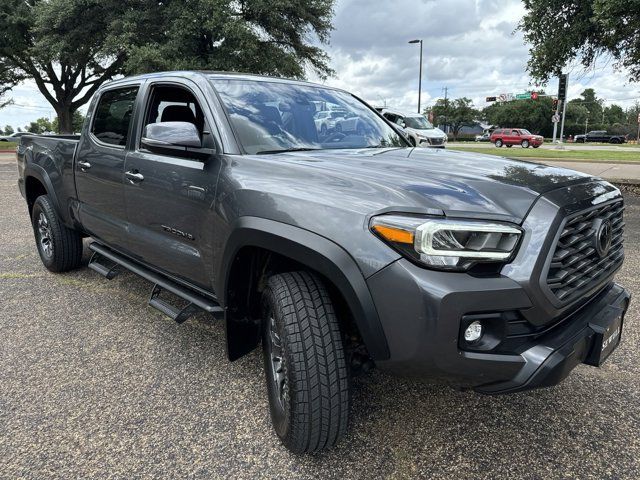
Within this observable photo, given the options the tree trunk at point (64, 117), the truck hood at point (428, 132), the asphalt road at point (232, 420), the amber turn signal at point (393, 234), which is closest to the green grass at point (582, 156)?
the truck hood at point (428, 132)

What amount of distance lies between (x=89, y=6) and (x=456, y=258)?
842 inches

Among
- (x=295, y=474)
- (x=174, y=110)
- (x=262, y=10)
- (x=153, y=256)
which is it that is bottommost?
(x=295, y=474)

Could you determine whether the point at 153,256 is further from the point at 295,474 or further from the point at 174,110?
the point at 295,474

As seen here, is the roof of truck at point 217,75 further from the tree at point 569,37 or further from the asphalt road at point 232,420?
the tree at point 569,37

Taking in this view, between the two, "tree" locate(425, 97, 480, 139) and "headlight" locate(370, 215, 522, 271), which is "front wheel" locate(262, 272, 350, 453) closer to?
"headlight" locate(370, 215, 522, 271)

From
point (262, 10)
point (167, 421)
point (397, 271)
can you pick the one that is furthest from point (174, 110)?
point (262, 10)

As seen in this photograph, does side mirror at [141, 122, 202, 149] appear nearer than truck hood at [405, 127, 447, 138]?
Yes

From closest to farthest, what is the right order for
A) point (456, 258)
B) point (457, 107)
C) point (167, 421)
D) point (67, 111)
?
point (456, 258)
point (167, 421)
point (67, 111)
point (457, 107)

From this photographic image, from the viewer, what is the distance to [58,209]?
4523 millimetres

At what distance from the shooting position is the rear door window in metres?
3.56

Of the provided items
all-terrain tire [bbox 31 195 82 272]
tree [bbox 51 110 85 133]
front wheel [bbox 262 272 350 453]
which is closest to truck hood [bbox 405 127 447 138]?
all-terrain tire [bbox 31 195 82 272]

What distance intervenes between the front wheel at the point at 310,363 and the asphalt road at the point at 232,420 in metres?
0.20

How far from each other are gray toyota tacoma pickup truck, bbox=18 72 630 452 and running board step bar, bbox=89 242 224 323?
0.06ft

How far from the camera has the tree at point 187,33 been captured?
665 inches
